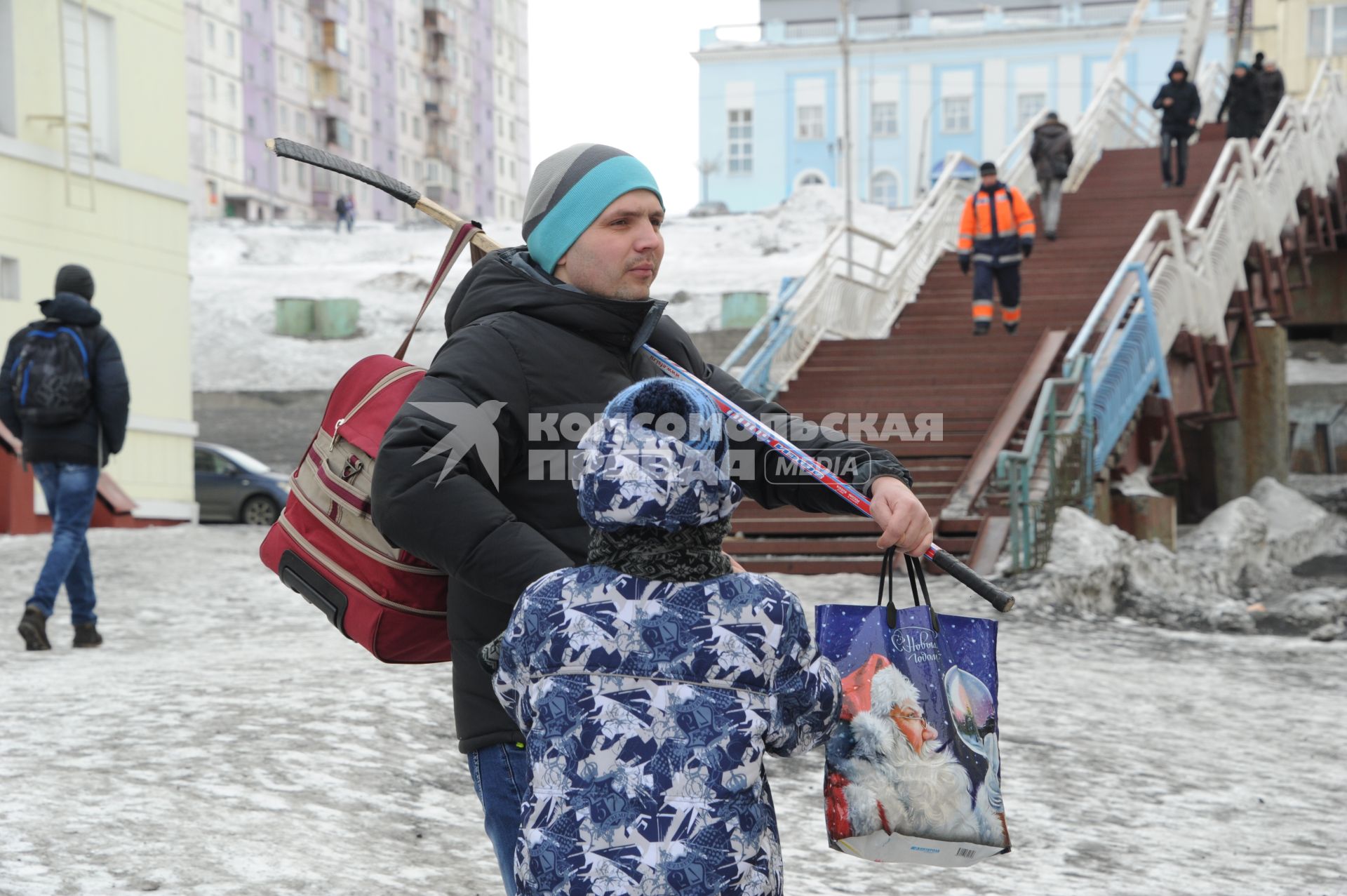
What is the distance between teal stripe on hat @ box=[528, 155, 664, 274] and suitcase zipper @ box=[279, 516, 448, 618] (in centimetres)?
59

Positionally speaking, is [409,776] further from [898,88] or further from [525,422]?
[898,88]

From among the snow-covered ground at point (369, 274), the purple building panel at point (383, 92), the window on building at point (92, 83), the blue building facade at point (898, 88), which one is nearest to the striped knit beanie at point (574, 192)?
the window on building at point (92, 83)

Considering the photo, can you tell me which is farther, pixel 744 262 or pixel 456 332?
pixel 744 262

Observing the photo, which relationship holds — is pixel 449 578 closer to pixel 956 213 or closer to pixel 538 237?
pixel 538 237

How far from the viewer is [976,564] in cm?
1102

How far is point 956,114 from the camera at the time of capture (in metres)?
70.5

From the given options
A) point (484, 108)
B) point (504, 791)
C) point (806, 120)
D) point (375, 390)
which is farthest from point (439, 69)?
point (504, 791)

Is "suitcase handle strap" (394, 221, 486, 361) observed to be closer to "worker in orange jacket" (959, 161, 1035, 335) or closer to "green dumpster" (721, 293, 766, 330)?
"worker in orange jacket" (959, 161, 1035, 335)

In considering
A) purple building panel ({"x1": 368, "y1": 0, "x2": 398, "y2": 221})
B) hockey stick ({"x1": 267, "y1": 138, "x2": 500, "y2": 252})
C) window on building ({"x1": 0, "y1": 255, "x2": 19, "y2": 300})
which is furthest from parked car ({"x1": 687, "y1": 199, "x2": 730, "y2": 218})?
hockey stick ({"x1": 267, "y1": 138, "x2": 500, "y2": 252})

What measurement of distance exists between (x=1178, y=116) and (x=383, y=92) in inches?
3065

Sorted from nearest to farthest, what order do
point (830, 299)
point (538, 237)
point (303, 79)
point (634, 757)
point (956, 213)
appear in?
point (634, 757)
point (538, 237)
point (830, 299)
point (956, 213)
point (303, 79)

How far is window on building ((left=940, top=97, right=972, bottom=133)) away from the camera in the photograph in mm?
70250

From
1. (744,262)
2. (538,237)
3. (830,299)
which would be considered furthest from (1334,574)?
(744,262)

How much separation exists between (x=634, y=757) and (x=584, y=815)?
0.11m
